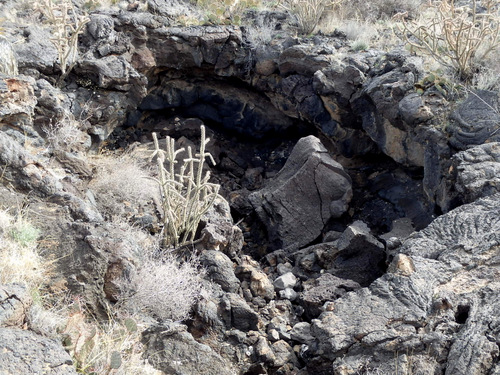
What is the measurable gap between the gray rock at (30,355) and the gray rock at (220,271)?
215cm

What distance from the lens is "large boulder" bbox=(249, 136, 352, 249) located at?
687cm

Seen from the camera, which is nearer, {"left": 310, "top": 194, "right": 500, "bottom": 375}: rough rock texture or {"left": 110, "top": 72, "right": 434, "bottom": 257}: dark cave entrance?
{"left": 310, "top": 194, "right": 500, "bottom": 375}: rough rock texture

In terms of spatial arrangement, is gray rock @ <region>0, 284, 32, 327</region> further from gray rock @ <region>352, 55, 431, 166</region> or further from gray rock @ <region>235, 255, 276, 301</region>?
gray rock @ <region>352, 55, 431, 166</region>

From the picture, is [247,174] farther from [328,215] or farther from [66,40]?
[66,40]

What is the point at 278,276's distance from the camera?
5996 millimetres

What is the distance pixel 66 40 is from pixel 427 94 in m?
4.46

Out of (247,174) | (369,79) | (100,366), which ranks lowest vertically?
(247,174)

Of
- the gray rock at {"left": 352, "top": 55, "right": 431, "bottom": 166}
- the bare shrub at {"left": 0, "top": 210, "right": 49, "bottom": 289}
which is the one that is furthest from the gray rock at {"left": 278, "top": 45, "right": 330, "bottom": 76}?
the bare shrub at {"left": 0, "top": 210, "right": 49, "bottom": 289}

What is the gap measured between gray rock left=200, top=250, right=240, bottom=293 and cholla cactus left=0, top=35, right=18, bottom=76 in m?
3.25

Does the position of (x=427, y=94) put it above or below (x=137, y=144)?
above

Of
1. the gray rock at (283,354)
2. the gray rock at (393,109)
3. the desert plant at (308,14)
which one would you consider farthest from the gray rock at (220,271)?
the desert plant at (308,14)

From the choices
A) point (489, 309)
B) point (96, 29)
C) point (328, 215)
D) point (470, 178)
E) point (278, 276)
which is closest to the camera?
point (489, 309)

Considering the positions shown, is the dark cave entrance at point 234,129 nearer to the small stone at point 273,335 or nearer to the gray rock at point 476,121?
the gray rock at point 476,121

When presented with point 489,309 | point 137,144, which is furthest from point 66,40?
point 489,309
